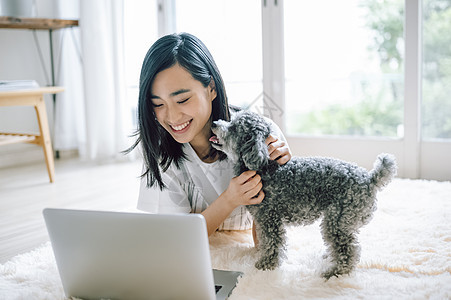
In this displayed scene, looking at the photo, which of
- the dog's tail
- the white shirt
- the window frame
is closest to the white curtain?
the window frame

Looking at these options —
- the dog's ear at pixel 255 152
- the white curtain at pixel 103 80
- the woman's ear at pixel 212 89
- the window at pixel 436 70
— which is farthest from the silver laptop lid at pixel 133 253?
the white curtain at pixel 103 80

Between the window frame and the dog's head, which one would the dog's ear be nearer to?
the dog's head

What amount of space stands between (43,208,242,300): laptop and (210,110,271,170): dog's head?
0.28 meters

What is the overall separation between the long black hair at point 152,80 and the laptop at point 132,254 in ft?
1.39

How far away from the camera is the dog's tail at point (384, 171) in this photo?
44.8 inches

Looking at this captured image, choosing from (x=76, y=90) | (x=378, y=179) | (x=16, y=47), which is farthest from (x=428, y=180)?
(x=16, y=47)

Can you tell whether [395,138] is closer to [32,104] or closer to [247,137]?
[247,137]

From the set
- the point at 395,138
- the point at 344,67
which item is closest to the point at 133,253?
the point at 395,138

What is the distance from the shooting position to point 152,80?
1.34 meters

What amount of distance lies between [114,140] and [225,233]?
223 cm

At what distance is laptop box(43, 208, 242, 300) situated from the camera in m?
A: 1.02

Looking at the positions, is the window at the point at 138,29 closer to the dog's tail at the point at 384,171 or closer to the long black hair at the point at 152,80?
the long black hair at the point at 152,80

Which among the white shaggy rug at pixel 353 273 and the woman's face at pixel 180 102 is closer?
the white shaggy rug at pixel 353 273

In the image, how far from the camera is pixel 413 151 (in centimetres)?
267
